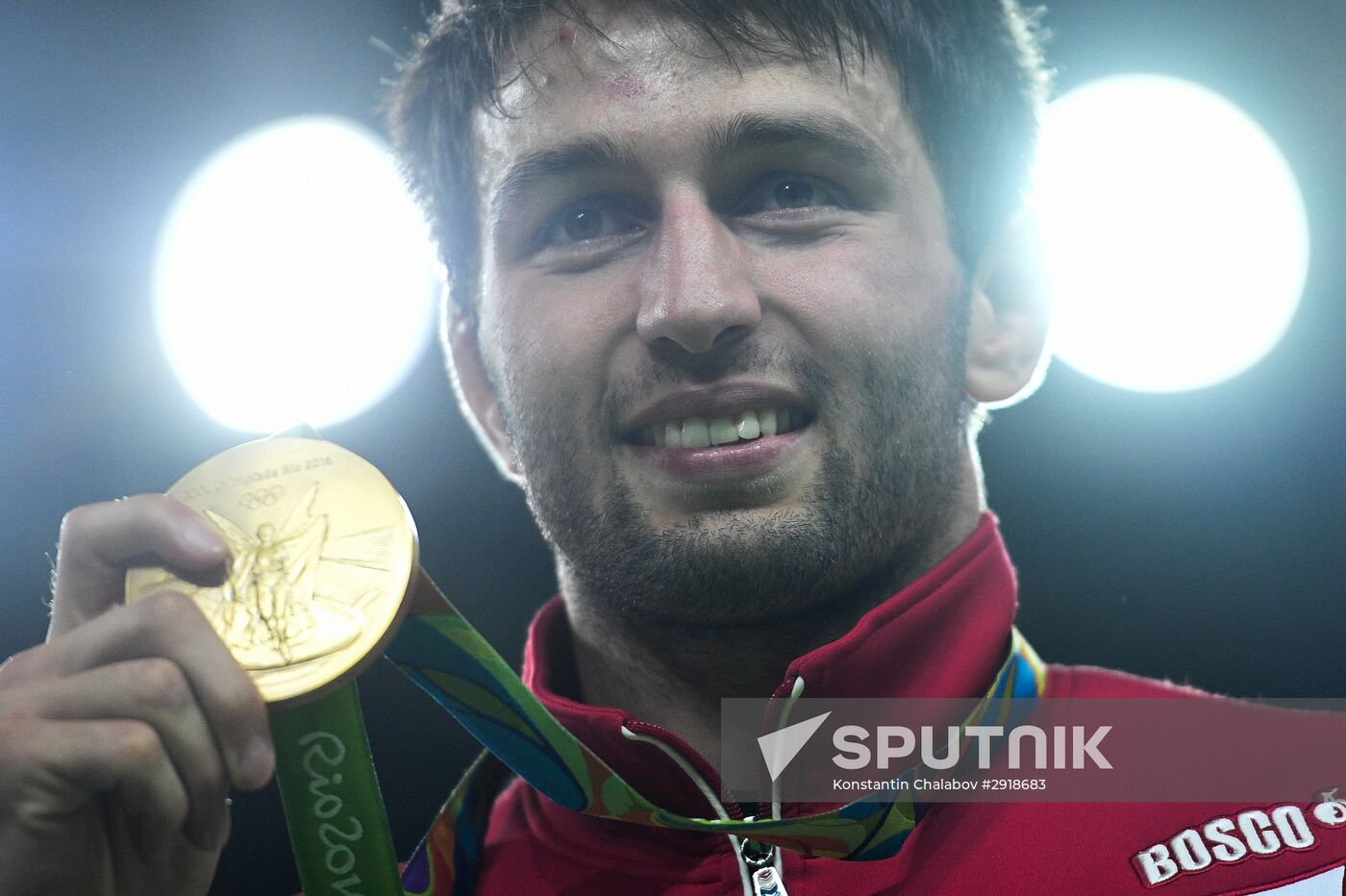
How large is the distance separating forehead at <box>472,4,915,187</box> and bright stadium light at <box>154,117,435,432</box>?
1570mm

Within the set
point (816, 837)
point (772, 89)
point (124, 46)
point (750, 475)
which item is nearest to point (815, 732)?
point (816, 837)

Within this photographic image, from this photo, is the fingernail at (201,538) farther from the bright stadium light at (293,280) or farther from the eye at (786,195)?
the bright stadium light at (293,280)

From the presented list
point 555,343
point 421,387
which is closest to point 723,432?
point 555,343

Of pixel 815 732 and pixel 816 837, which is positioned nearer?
pixel 816 837

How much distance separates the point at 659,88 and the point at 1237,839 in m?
1.46

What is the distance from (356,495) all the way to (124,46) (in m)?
2.62

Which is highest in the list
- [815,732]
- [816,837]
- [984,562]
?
[984,562]

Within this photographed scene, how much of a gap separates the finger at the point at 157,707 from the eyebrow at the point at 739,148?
3.63 feet

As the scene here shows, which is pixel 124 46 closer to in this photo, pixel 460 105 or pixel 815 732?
pixel 460 105

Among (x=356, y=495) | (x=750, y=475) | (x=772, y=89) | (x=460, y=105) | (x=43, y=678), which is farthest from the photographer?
(x=460, y=105)

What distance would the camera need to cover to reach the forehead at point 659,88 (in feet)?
6.45

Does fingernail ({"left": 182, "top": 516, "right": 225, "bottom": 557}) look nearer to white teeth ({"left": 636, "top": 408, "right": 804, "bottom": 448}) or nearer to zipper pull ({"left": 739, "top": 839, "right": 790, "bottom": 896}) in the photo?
white teeth ({"left": 636, "top": 408, "right": 804, "bottom": 448})

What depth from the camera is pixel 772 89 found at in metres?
1.99

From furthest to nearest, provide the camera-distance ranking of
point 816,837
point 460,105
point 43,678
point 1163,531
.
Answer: point 1163,531, point 460,105, point 816,837, point 43,678
